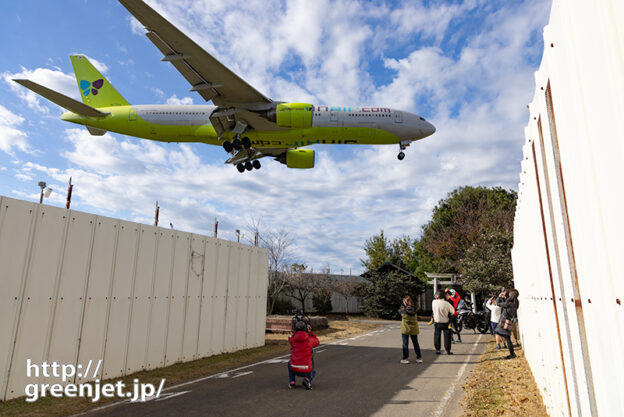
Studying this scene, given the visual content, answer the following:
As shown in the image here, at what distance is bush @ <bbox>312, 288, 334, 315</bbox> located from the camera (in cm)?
3459

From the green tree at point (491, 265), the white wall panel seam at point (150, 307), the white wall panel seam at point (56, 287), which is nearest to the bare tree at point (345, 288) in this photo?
the green tree at point (491, 265)

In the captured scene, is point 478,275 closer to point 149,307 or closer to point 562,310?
point 149,307

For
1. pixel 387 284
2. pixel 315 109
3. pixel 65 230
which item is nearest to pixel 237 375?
pixel 65 230

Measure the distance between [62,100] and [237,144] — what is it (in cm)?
687

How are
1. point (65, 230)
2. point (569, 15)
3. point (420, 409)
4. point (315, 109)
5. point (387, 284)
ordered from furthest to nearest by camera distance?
point (387, 284), point (315, 109), point (65, 230), point (420, 409), point (569, 15)

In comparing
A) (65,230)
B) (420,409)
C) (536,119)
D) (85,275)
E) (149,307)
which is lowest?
(420,409)

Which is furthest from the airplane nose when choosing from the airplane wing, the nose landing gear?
the airplane wing

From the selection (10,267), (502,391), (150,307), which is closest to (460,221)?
(502,391)

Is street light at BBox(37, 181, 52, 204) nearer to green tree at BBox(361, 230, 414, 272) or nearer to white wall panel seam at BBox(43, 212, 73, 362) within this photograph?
white wall panel seam at BBox(43, 212, 73, 362)

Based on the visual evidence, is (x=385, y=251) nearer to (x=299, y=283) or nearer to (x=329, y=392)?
(x=299, y=283)

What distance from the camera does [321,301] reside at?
114 feet

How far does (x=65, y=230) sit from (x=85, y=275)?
925 mm

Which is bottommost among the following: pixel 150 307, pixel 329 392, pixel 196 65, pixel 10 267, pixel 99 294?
pixel 329 392

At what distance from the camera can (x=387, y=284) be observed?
106 feet
